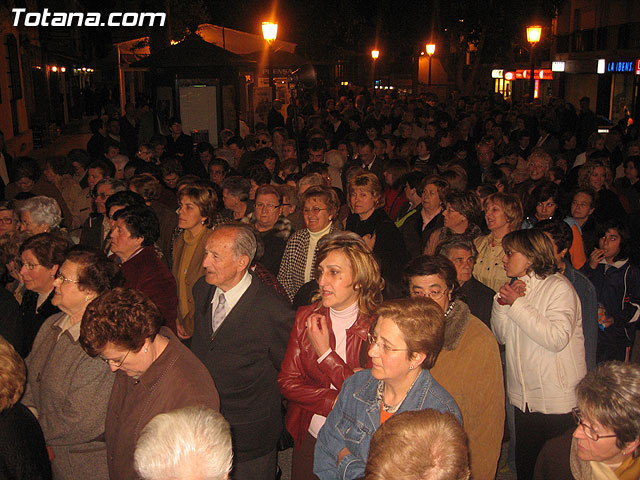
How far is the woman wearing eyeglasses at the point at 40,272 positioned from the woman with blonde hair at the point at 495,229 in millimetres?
3425

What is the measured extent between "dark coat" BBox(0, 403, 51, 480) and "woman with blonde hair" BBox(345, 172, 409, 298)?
11.6ft

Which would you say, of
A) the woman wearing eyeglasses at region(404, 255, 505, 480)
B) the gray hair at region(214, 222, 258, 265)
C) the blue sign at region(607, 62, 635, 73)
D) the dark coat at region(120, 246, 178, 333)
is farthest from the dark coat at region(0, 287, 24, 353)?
the blue sign at region(607, 62, 635, 73)

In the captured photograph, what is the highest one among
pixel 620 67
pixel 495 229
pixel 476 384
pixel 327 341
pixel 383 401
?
pixel 620 67

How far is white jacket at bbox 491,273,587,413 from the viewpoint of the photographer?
154 inches

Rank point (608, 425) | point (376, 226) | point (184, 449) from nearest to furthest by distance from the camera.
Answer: point (184, 449), point (608, 425), point (376, 226)

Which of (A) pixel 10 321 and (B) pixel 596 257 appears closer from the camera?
(A) pixel 10 321

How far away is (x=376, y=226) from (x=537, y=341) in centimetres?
266

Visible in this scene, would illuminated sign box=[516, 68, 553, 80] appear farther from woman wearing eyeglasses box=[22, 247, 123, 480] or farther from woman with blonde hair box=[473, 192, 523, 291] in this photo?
woman wearing eyeglasses box=[22, 247, 123, 480]

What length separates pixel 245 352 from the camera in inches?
153

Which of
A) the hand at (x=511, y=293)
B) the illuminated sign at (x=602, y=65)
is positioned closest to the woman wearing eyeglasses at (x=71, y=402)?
the hand at (x=511, y=293)

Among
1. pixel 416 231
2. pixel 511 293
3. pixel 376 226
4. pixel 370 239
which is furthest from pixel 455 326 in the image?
pixel 416 231

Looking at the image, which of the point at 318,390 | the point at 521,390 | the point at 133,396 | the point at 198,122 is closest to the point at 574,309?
the point at 521,390

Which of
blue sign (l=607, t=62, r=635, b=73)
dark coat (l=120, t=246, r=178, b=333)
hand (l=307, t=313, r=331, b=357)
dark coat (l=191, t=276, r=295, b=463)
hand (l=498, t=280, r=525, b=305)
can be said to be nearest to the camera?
hand (l=307, t=313, r=331, b=357)

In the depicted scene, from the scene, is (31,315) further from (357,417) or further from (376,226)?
(376,226)
